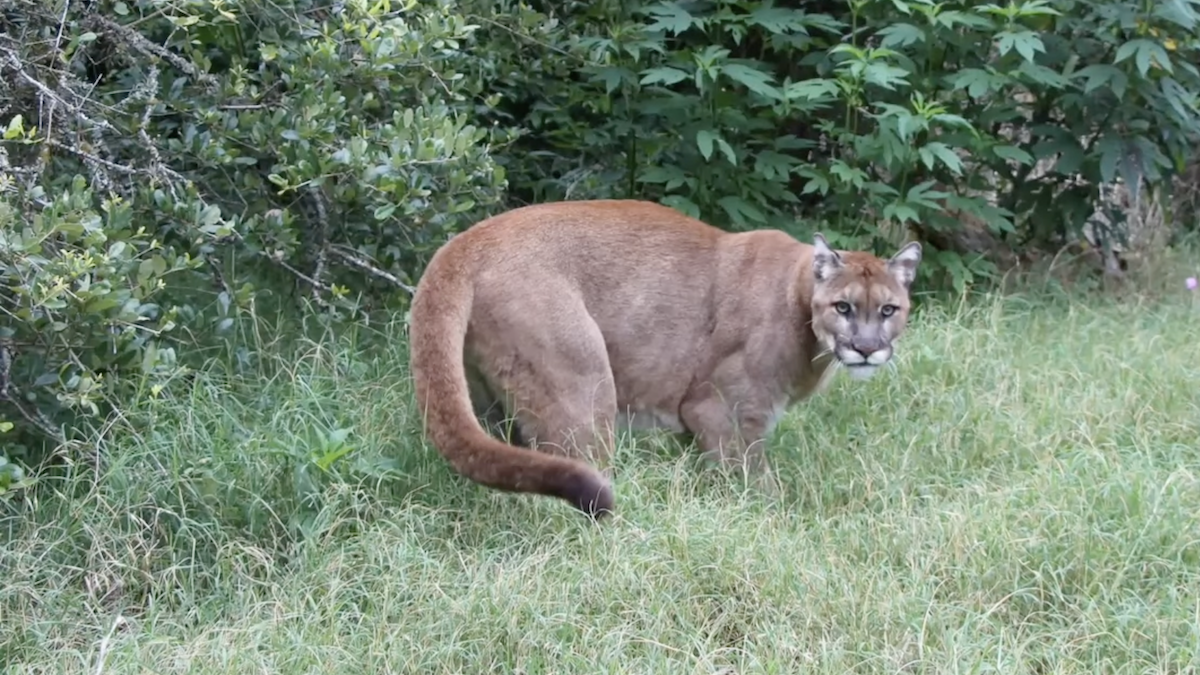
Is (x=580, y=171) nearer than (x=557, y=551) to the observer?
No

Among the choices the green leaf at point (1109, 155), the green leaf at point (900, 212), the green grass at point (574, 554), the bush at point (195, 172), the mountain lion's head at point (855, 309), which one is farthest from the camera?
the green leaf at point (1109, 155)

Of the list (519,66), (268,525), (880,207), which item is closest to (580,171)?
(519,66)

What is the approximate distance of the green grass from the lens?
4.12 meters

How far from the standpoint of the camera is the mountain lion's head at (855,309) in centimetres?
555

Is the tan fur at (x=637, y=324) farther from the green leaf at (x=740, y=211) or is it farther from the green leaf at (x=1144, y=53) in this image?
the green leaf at (x=1144, y=53)

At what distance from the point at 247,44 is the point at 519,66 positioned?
154 centimetres

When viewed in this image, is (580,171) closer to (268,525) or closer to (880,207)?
(880,207)

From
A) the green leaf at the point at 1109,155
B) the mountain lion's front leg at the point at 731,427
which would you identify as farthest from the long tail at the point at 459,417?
the green leaf at the point at 1109,155

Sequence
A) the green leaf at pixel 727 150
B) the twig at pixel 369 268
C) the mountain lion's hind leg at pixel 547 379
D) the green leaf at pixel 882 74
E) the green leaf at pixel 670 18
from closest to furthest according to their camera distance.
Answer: the mountain lion's hind leg at pixel 547 379, the twig at pixel 369 268, the green leaf at pixel 882 74, the green leaf at pixel 670 18, the green leaf at pixel 727 150

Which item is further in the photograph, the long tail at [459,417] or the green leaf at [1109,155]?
the green leaf at [1109,155]

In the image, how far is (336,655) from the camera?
13.4 feet

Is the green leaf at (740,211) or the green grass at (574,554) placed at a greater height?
the green grass at (574,554)

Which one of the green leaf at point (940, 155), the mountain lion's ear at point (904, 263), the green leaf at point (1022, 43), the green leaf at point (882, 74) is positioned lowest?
the green leaf at point (940, 155)

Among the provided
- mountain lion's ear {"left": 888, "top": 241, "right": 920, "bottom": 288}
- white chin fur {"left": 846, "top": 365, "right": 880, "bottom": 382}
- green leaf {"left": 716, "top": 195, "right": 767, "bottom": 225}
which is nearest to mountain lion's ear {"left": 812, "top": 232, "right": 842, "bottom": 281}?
mountain lion's ear {"left": 888, "top": 241, "right": 920, "bottom": 288}
